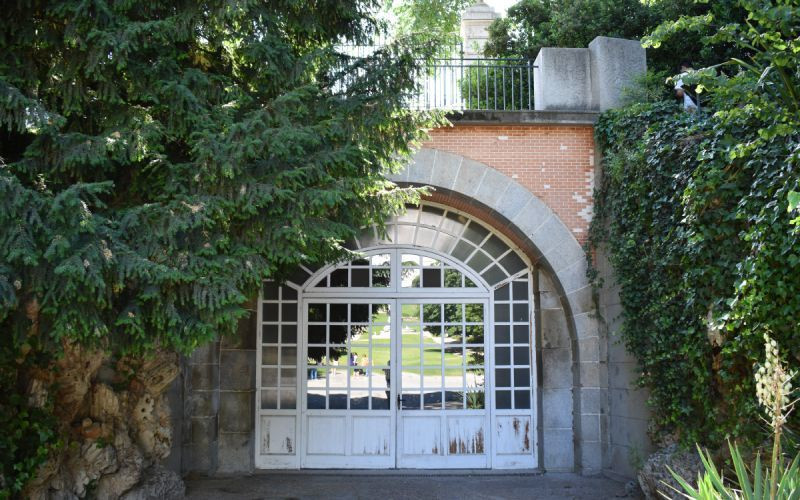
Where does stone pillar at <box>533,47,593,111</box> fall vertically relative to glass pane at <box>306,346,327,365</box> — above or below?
above

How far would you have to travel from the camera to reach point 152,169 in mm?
6184

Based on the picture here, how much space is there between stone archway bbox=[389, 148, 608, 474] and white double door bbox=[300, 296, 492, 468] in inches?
44.3

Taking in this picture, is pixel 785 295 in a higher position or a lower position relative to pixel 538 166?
lower

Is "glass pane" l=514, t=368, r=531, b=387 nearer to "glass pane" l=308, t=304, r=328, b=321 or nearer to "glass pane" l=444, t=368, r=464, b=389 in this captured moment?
"glass pane" l=444, t=368, r=464, b=389

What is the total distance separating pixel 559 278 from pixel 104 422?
243 inches

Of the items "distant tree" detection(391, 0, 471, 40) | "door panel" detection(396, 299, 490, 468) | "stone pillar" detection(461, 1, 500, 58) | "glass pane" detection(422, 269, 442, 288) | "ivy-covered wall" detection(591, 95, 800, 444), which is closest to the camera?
"ivy-covered wall" detection(591, 95, 800, 444)

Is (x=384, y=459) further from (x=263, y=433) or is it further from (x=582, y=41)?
(x=582, y=41)

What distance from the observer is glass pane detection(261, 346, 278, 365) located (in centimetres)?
1091

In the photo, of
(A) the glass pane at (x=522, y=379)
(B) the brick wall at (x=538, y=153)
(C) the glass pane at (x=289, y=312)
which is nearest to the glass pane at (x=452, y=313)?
(A) the glass pane at (x=522, y=379)

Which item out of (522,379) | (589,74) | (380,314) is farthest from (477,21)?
(522,379)

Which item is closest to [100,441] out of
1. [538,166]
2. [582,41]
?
[538,166]

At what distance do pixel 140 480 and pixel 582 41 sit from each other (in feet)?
44.4

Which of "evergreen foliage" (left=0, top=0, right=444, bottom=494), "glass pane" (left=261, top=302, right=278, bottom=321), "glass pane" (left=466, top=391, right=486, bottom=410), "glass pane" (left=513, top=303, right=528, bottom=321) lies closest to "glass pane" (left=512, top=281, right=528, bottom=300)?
"glass pane" (left=513, top=303, right=528, bottom=321)

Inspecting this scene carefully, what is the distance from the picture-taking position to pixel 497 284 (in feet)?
36.2
